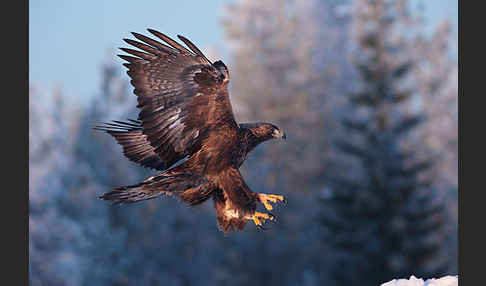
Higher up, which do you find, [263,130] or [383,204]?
[383,204]

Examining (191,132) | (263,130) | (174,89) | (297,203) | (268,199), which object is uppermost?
(297,203)

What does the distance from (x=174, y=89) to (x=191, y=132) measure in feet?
1.15

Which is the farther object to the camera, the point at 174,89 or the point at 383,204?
the point at 383,204

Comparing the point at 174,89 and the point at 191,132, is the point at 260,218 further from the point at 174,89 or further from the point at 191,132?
the point at 174,89

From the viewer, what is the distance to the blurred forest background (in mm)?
21625

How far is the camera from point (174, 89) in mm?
4844

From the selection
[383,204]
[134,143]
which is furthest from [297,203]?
[134,143]

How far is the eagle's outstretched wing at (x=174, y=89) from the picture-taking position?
4.76m

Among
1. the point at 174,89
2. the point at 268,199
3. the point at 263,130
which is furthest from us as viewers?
the point at 263,130

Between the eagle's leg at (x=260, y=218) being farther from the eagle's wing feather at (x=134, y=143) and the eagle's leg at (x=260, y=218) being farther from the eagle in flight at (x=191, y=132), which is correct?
the eagle's wing feather at (x=134, y=143)

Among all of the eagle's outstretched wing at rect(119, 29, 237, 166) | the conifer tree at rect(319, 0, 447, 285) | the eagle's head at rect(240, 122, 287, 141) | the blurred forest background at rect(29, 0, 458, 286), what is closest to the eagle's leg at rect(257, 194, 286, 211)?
the eagle's head at rect(240, 122, 287, 141)

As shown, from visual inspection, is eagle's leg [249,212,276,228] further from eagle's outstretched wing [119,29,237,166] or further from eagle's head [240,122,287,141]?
eagle's outstretched wing [119,29,237,166]

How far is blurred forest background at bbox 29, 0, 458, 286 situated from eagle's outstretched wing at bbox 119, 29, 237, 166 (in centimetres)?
1520

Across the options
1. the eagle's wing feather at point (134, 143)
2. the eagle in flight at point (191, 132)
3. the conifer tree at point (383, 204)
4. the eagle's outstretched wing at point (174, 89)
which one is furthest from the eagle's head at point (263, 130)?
the conifer tree at point (383, 204)
